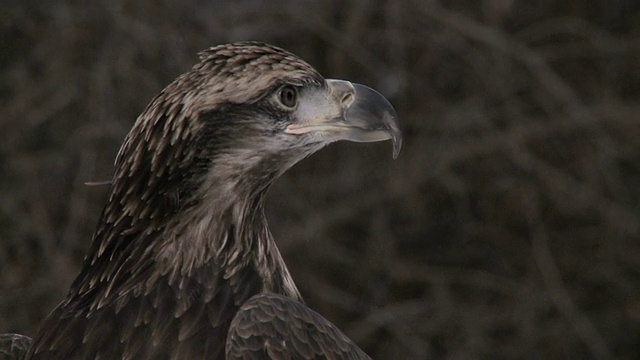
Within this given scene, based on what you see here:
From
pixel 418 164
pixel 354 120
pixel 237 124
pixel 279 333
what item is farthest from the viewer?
pixel 418 164

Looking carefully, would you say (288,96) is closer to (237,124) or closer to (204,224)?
(237,124)

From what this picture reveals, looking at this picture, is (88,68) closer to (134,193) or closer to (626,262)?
(626,262)

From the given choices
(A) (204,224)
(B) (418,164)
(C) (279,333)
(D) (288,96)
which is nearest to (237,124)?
(D) (288,96)

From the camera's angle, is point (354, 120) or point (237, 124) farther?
point (354, 120)

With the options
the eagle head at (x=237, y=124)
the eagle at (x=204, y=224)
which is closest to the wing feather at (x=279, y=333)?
the eagle at (x=204, y=224)

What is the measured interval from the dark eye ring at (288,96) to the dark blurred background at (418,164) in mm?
4327

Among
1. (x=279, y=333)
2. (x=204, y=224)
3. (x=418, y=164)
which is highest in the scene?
(x=204, y=224)

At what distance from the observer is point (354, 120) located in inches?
143

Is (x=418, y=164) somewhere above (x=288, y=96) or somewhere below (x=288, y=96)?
below

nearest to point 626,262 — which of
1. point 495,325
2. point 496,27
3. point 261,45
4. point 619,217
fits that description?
point 619,217

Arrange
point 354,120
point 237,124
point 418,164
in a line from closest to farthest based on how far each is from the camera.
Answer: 1. point 237,124
2. point 354,120
3. point 418,164

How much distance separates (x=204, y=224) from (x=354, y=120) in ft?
1.66

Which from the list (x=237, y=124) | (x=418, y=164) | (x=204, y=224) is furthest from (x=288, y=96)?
(x=418, y=164)

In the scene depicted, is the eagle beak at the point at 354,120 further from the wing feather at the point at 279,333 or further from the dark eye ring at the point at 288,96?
the wing feather at the point at 279,333
